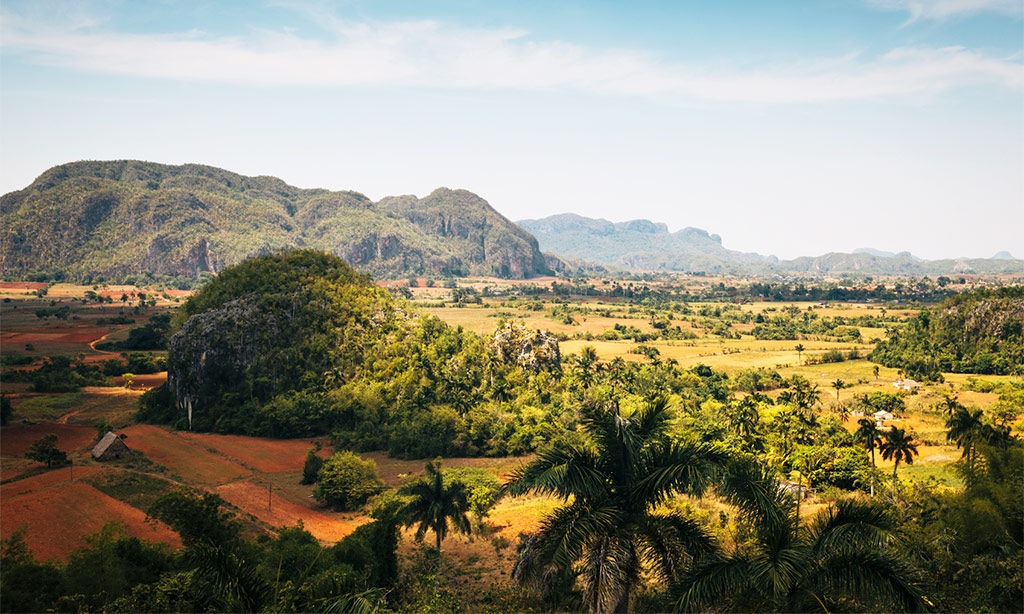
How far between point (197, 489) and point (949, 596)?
34908 millimetres

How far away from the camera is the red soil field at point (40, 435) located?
1508 inches

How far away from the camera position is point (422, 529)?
25.0 metres

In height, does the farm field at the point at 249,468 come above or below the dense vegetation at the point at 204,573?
below

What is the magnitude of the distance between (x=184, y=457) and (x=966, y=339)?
88.8m

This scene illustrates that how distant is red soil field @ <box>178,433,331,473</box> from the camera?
42531mm

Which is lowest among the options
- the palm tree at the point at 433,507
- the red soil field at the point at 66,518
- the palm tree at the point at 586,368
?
the red soil field at the point at 66,518

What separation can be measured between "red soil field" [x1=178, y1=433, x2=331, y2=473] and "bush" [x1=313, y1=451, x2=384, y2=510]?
25.9ft

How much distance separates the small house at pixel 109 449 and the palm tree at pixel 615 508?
3526 centimetres

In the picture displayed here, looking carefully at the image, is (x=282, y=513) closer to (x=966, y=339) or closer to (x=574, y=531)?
(x=574, y=531)

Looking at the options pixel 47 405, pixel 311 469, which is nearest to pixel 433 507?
pixel 311 469

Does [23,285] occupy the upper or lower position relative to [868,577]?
lower

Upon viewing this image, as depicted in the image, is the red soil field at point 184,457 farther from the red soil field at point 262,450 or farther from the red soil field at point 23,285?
the red soil field at point 23,285

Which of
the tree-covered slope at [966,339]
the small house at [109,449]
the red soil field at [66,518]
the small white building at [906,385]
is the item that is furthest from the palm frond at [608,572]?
the tree-covered slope at [966,339]

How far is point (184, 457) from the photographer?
40969mm
